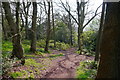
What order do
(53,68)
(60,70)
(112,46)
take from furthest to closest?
(53,68) → (60,70) → (112,46)

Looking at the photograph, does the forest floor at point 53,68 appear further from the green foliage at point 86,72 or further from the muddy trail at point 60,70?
the green foliage at point 86,72

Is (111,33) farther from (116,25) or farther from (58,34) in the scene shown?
(58,34)

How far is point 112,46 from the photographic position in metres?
3.11

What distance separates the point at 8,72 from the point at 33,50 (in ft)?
18.7

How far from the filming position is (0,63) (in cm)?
455

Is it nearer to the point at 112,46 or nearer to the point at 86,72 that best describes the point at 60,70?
the point at 86,72

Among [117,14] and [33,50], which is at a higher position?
[117,14]

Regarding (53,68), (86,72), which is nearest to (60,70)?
(53,68)

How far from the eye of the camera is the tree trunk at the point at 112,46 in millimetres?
3080

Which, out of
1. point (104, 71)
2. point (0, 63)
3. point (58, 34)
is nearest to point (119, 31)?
point (104, 71)

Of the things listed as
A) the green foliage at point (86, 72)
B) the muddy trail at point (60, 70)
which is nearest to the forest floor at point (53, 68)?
the muddy trail at point (60, 70)

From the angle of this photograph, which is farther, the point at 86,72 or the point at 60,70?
the point at 60,70

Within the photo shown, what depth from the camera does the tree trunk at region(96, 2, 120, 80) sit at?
308 centimetres

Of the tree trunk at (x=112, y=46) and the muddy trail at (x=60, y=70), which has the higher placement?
the tree trunk at (x=112, y=46)
